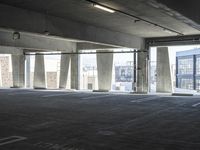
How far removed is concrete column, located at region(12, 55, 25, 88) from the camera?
4025cm

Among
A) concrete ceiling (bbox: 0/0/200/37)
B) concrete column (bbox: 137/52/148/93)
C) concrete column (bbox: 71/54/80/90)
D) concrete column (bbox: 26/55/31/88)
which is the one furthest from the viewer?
concrete column (bbox: 26/55/31/88)

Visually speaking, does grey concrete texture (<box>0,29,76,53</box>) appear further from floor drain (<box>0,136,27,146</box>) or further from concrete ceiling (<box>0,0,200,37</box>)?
floor drain (<box>0,136,27,146</box>)

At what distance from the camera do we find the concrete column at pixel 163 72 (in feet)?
108

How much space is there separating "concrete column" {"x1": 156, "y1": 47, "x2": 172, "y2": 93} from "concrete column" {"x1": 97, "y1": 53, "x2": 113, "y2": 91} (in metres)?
5.49

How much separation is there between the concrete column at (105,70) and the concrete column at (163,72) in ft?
18.0

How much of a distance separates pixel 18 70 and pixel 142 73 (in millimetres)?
17643

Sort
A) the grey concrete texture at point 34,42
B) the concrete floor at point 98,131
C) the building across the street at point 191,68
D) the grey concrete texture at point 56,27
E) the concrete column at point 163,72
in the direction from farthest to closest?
the building across the street at point 191,68 < the concrete column at point 163,72 < the grey concrete texture at point 34,42 < the grey concrete texture at point 56,27 < the concrete floor at point 98,131

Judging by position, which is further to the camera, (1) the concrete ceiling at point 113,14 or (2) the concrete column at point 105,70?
(2) the concrete column at point 105,70

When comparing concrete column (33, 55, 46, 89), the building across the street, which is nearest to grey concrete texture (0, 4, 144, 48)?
concrete column (33, 55, 46, 89)

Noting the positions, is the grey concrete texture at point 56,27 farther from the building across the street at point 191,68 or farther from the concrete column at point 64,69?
the building across the street at point 191,68

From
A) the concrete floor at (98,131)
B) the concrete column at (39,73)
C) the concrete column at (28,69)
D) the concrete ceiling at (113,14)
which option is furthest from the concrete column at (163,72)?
the concrete floor at (98,131)

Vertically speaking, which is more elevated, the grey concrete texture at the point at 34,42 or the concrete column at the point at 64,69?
the grey concrete texture at the point at 34,42

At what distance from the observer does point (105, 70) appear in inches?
1396

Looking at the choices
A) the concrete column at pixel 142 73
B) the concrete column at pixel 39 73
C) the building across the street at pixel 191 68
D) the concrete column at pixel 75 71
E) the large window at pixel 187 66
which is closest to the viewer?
the concrete column at pixel 142 73
